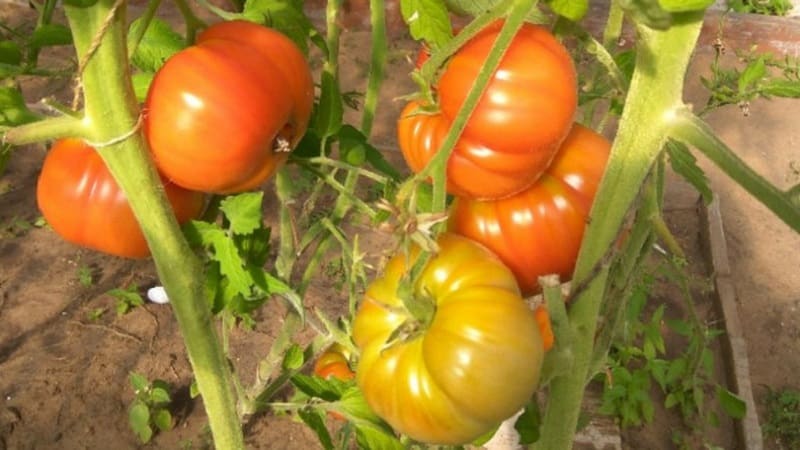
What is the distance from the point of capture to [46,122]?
803mm

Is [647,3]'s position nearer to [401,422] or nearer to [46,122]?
[401,422]

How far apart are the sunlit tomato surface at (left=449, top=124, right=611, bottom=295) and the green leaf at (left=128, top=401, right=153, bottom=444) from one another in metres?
1.42

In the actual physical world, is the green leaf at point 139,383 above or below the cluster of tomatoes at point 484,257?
below

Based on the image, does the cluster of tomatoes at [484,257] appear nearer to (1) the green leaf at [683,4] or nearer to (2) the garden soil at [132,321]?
(1) the green leaf at [683,4]

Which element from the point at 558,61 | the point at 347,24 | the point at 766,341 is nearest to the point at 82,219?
the point at 558,61

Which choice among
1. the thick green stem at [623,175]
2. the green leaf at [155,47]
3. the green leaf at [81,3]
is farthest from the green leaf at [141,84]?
the thick green stem at [623,175]

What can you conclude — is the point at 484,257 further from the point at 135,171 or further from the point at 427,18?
the point at 135,171

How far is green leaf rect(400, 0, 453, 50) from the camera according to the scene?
810mm

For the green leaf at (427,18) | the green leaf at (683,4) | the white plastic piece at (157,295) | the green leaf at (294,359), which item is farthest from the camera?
the white plastic piece at (157,295)

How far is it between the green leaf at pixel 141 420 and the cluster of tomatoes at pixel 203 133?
3.98ft

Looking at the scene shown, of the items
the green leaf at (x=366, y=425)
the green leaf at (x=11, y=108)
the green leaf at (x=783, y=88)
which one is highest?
the green leaf at (x=783, y=88)

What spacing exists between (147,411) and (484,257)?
1.53 m

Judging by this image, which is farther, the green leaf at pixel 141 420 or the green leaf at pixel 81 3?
the green leaf at pixel 141 420

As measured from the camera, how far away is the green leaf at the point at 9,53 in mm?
959
